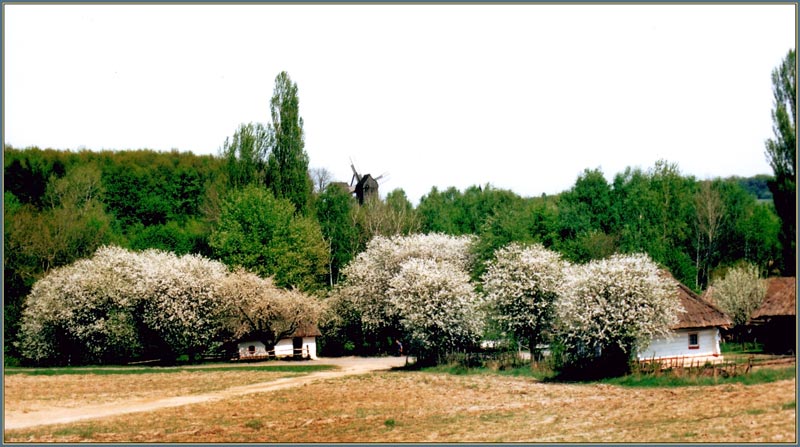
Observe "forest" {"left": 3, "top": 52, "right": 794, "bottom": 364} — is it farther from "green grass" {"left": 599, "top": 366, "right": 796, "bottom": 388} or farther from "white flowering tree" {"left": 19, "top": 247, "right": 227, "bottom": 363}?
"green grass" {"left": 599, "top": 366, "right": 796, "bottom": 388}

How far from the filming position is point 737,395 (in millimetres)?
31703

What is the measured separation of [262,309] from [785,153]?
37.3m

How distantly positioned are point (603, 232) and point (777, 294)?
103 feet

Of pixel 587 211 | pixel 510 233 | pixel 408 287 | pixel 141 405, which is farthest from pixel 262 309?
pixel 587 211

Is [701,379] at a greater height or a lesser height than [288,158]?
lesser

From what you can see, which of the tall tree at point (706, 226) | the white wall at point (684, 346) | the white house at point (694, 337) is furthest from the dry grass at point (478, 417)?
the tall tree at point (706, 226)

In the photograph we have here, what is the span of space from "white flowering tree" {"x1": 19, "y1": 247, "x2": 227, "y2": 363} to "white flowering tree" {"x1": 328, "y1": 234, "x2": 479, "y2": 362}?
1158cm

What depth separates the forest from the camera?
71312mm

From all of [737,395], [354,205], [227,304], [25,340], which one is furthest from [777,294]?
[25,340]

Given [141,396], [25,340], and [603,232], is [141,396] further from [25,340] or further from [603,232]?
[603,232]

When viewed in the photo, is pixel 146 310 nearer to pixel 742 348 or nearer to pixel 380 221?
pixel 380 221

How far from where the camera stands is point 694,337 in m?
49.8

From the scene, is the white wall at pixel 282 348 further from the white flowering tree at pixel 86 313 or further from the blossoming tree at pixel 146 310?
the white flowering tree at pixel 86 313

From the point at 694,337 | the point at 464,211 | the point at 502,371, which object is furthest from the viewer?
the point at 464,211
